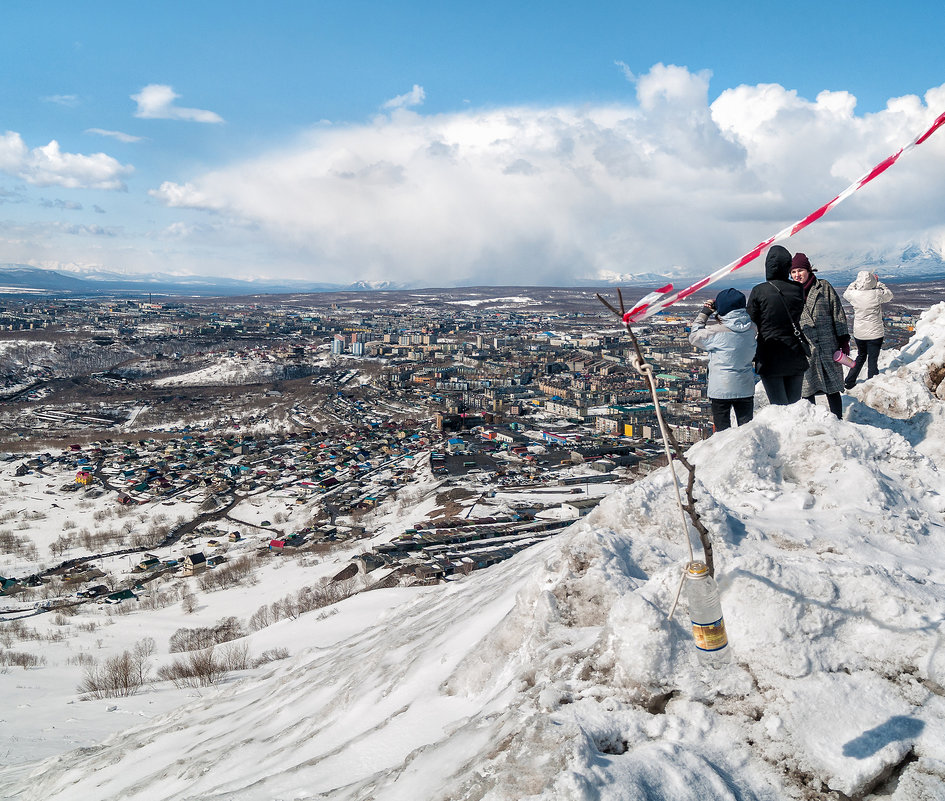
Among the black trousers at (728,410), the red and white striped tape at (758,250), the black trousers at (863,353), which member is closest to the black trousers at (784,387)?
the black trousers at (728,410)

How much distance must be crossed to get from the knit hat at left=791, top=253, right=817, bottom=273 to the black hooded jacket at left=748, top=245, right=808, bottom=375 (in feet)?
0.64

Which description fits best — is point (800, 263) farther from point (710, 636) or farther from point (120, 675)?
point (120, 675)

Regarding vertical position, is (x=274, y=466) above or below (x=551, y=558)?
below

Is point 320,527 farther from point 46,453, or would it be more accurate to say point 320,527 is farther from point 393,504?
point 46,453

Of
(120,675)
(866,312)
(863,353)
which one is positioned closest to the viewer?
(866,312)

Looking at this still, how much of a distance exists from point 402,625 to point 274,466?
32778 millimetres

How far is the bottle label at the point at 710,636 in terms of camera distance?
2.42m

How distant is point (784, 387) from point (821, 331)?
1.94 ft

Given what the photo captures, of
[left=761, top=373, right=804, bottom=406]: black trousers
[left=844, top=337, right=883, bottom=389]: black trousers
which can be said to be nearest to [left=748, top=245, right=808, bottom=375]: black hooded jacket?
[left=761, top=373, right=804, bottom=406]: black trousers

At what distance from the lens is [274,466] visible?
121 feet

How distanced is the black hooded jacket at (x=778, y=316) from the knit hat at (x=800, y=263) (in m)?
0.20

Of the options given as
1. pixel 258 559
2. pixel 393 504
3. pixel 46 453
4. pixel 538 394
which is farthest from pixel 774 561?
pixel 538 394

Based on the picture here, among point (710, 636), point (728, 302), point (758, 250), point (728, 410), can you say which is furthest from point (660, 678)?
point (728, 410)

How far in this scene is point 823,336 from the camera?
5.63 metres
